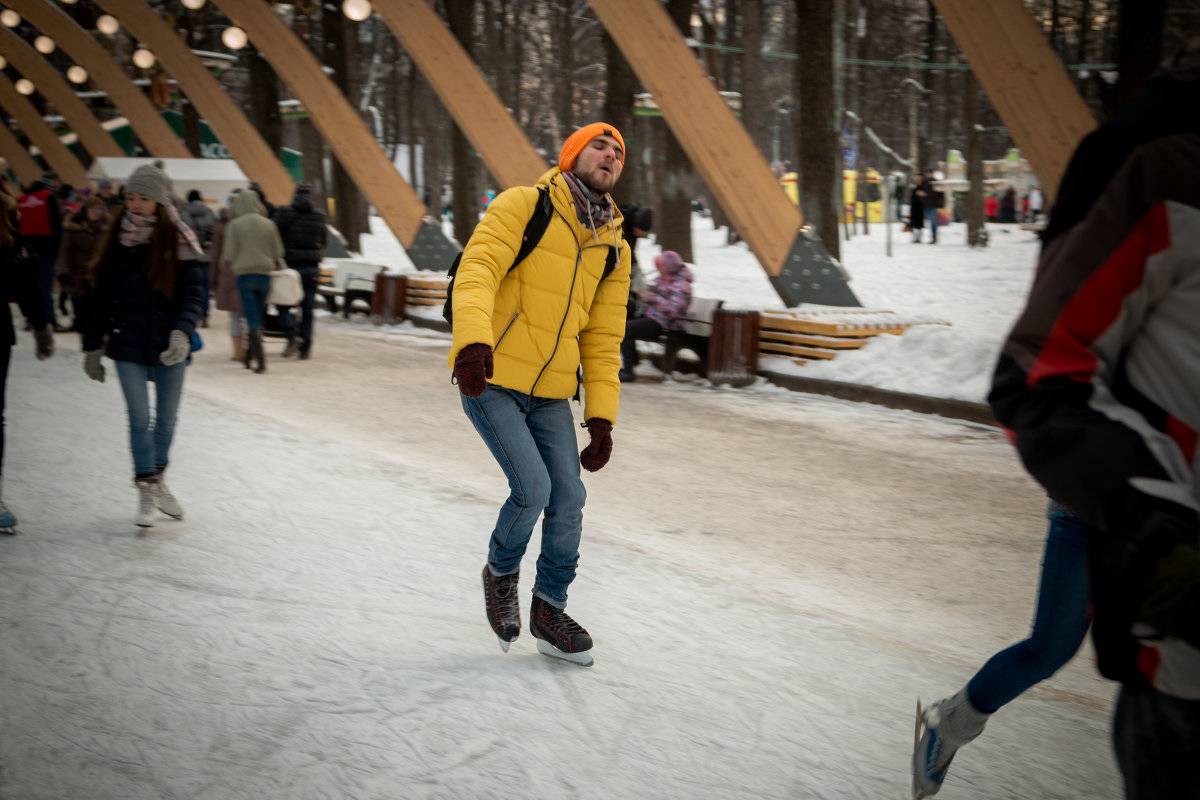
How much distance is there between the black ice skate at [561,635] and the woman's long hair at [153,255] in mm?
2862

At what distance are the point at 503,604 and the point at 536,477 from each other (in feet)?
1.92

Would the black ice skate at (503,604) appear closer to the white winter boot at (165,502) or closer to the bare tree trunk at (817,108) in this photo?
the white winter boot at (165,502)

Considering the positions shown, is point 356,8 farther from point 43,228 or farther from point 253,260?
point 253,260

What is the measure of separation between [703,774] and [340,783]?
3.23 feet

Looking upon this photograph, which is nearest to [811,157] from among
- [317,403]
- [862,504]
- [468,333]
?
[317,403]

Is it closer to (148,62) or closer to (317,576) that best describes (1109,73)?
(317,576)

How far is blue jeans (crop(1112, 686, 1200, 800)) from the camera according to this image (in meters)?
1.59

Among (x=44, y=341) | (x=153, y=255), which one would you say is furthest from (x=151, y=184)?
(x=44, y=341)

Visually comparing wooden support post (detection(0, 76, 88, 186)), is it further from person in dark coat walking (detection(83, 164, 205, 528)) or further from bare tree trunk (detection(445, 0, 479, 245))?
person in dark coat walking (detection(83, 164, 205, 528))

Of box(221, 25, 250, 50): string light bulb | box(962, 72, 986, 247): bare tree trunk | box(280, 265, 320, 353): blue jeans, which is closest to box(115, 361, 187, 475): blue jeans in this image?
box(280, 265, 320, 353): blue jeans

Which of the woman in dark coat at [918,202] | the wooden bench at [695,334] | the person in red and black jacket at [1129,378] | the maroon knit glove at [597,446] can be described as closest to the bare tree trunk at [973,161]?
the woman in dark coat at [918,202]

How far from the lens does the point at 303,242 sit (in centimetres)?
1244

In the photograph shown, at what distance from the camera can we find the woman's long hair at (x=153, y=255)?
546 cm

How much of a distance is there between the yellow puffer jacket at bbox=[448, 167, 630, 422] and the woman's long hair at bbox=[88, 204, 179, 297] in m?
2.67
